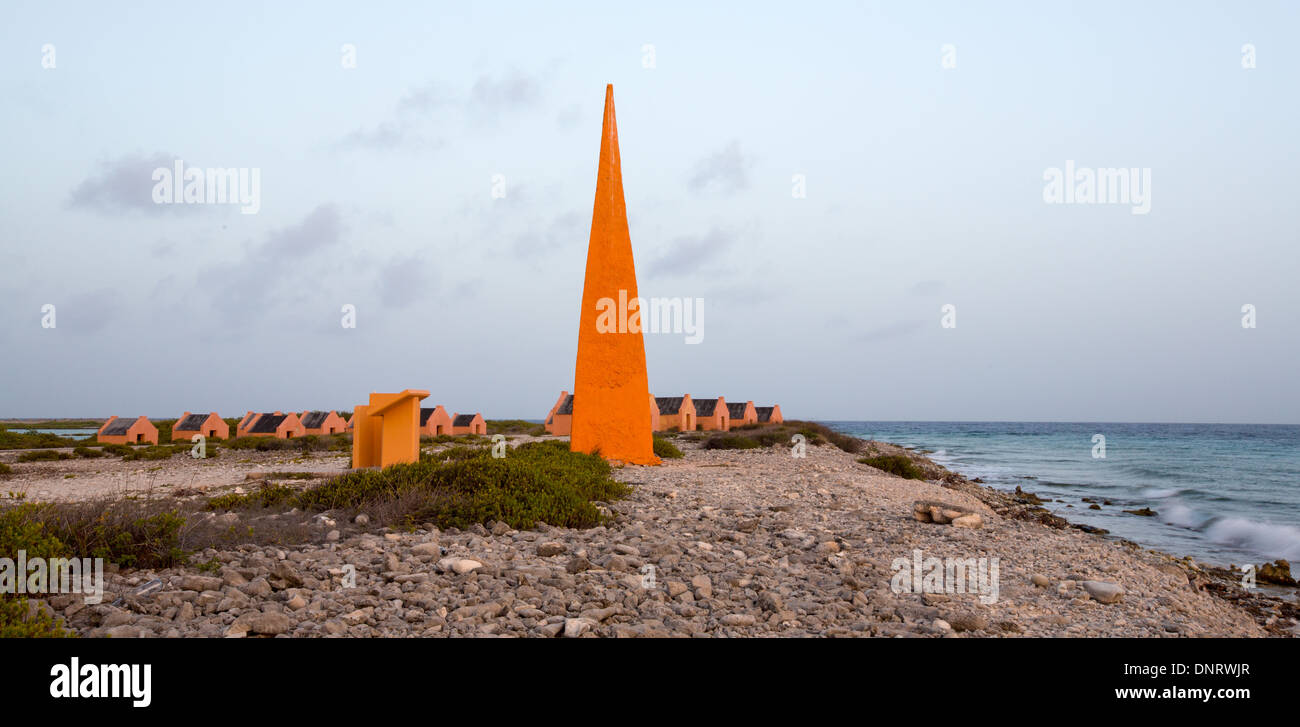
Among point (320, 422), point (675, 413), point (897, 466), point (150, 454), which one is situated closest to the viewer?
point (897, 466)

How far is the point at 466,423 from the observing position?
44.5 metres

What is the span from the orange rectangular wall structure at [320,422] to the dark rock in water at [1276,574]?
133 ft

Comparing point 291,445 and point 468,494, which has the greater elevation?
point 468,494

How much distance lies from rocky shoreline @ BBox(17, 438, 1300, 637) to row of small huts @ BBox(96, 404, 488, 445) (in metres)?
29.7

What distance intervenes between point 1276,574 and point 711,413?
119 feet

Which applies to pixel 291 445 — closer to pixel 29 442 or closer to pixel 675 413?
pixel 29 442

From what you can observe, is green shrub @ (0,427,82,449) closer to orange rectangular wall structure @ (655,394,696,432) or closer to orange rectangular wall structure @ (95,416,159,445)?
orange rectangular wall structure @ (95,416,159,445)

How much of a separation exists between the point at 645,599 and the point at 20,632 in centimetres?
386

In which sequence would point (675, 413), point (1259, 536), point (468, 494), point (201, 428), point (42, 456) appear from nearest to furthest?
point (468, 494), point (1259, 536), point (42, 456), point (201, 428), point (675, 413)

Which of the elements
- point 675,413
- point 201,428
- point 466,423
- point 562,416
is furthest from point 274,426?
point 675,413

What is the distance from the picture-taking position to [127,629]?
4277mm

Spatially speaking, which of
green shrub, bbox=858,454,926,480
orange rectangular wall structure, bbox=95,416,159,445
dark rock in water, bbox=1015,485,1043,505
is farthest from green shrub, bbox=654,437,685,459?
orange rectangular wall structure, bbox=95,416,159,445
